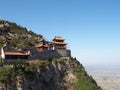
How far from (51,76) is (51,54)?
1132 cm

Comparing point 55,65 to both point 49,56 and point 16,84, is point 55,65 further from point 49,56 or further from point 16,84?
point 16,84

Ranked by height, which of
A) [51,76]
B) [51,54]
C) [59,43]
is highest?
[59,43]

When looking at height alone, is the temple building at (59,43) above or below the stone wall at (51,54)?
above

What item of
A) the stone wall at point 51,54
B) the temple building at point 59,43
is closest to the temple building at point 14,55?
the stone wall at point 51,54

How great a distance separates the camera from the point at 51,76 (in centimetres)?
11556

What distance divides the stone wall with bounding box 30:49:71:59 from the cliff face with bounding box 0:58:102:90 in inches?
119

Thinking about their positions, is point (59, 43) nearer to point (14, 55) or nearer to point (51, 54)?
point (51, 54)

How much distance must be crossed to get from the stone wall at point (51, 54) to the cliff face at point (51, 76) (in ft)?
9.90

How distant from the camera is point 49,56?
403 feet

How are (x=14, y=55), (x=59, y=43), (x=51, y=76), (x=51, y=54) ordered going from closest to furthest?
1. (x=14, y=55)
2. (x=51, y=76)
3. (x=51, y=54)
4. (x=59, y=43)

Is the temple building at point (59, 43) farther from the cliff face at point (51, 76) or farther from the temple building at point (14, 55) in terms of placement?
the temple building at point (14, 55)

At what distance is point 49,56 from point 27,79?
2053 centimetres

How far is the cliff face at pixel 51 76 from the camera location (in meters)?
102

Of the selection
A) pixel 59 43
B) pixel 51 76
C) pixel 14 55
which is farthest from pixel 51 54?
pixel 14 55
